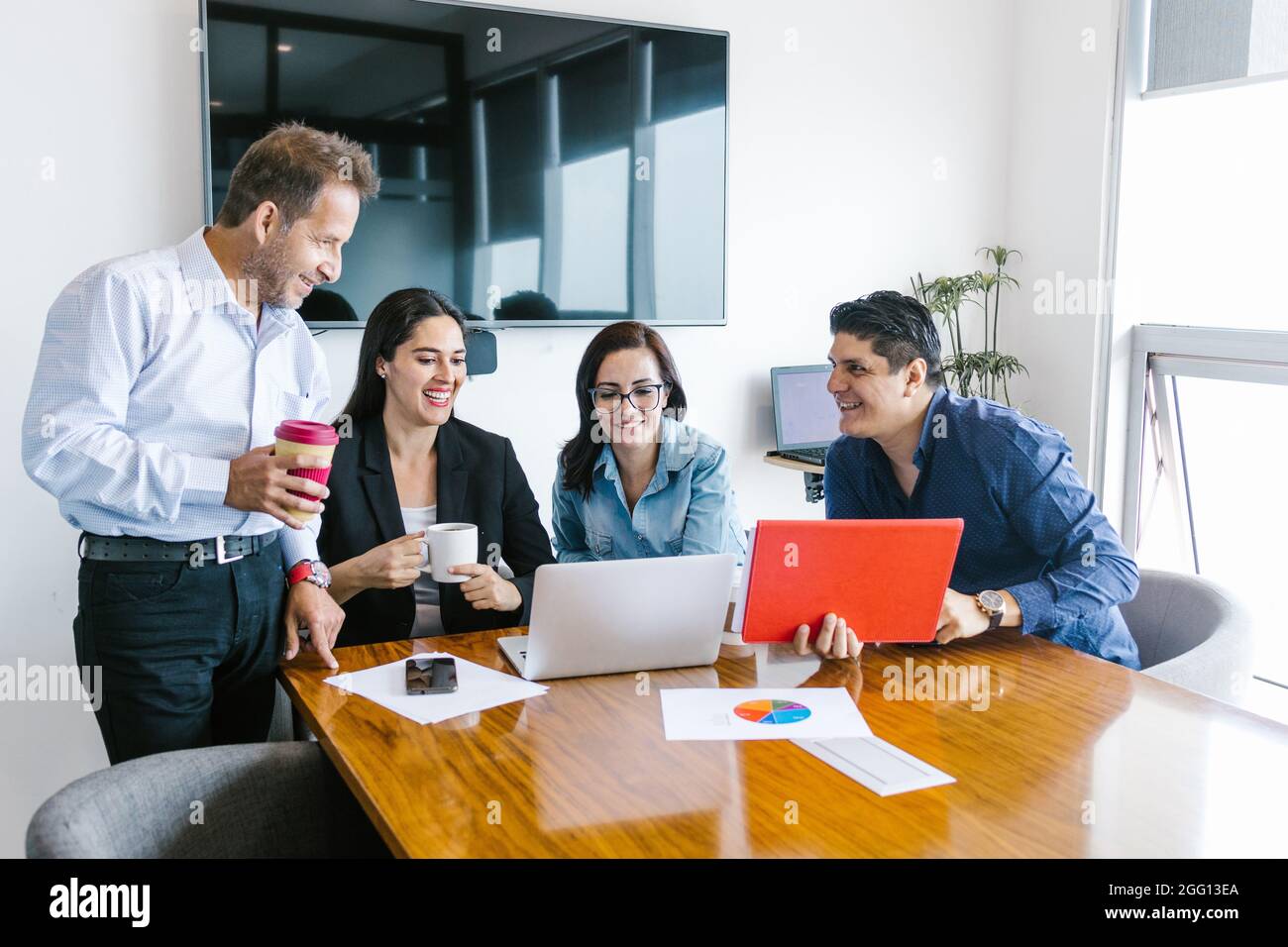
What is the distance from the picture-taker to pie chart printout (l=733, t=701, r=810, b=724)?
1629 mm

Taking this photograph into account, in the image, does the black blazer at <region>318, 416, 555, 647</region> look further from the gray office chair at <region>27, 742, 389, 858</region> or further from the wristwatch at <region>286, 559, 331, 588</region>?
the gray office chair at <region>27, 742, 389, 858</region>

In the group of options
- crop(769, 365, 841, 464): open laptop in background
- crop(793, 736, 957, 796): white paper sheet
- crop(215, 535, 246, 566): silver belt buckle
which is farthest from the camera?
crop(769, 365, 841, 464): open laptop in background

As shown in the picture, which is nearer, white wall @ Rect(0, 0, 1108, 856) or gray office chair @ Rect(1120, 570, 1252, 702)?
gray office chair @ Rect(1120, 570, 1252, 702)

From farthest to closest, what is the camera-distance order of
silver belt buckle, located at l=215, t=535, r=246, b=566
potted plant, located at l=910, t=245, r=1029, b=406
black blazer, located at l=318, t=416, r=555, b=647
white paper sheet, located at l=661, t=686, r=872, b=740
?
potted plant, located at l=910, t=245, r=1029, b=406 < black blazer, located at l=318, t=416, r=555, b=647 < silver belt buckle, located at l=215, t=535, r=246, b=566 < white paper sheet, located at l=661, t=686, r=872, b=740

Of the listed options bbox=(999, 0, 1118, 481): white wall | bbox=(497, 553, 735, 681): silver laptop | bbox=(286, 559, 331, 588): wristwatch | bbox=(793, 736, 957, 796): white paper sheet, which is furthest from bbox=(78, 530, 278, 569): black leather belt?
bbox=(999, 0, 1118, 481): white wall

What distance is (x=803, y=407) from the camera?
161 inches

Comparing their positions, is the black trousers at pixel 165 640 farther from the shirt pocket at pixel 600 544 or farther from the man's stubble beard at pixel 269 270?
the shirt pocket at pixel 600 544

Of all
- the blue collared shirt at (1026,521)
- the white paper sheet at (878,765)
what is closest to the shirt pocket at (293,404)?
the white paper sheet at (878,765)

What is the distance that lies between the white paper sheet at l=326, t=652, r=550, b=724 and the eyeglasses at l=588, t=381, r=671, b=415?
0.73 m

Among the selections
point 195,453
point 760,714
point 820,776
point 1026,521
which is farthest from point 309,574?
point 1026,521

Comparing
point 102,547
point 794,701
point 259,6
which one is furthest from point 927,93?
point 102,547

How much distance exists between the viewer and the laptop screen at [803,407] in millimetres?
4043

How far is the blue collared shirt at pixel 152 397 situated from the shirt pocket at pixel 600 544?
803mm
